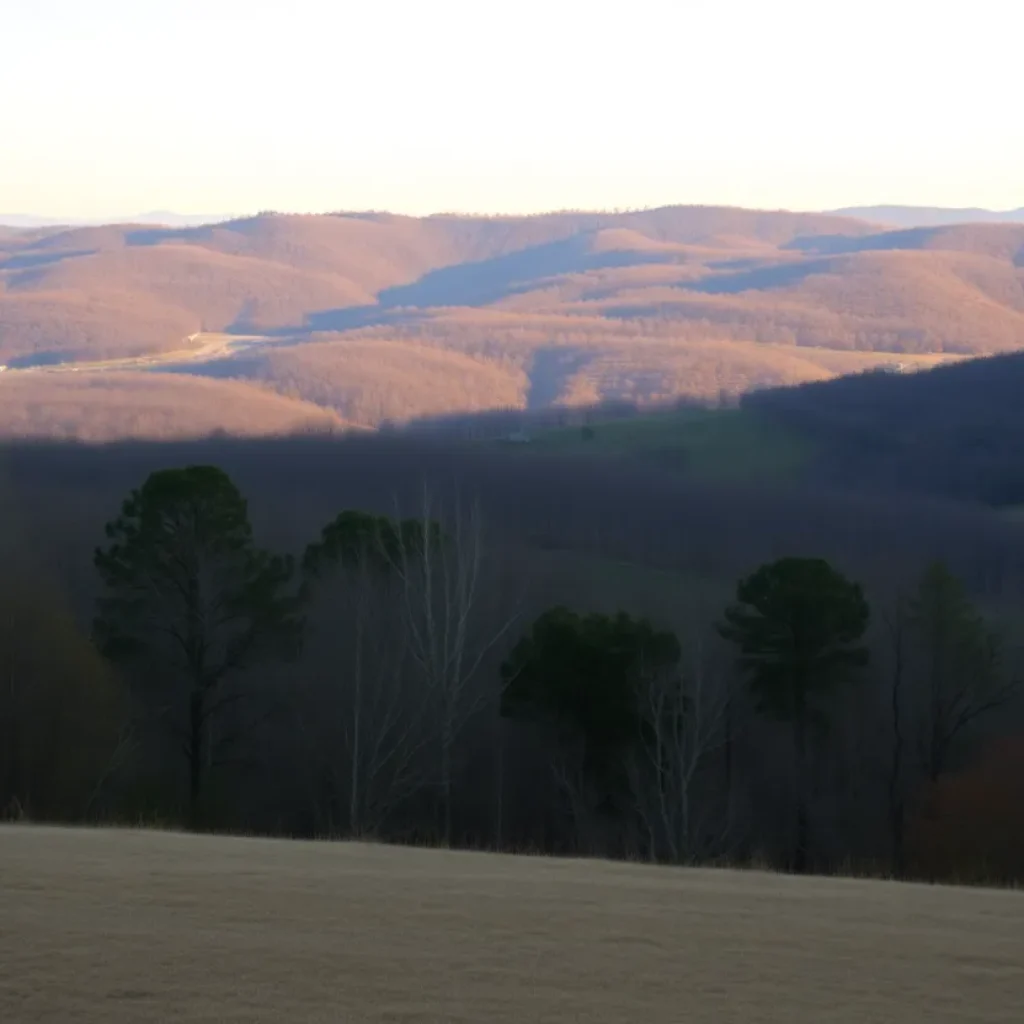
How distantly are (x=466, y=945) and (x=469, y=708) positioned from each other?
76.5 feet

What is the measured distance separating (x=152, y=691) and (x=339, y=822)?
6181mm

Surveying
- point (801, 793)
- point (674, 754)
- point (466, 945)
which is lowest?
point (801, 793)

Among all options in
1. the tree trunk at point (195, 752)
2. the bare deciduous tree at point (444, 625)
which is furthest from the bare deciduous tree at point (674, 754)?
the tree trunk at point (195, 752)

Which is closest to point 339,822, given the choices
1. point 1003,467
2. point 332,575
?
point 332,575

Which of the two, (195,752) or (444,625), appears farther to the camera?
(444,625)

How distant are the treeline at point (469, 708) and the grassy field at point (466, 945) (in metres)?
9.85

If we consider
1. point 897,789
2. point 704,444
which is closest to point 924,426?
point 704,444

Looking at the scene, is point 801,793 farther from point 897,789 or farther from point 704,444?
point 704,444

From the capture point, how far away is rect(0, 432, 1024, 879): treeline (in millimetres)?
30016

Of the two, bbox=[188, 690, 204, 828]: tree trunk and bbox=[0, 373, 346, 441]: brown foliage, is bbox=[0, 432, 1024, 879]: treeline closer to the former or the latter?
bbox=[188, 690, 204, 828]: tree trunk

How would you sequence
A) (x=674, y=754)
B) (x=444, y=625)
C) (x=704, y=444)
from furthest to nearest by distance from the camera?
(x=704, y=444)
(x=444, y=625)
(x=674, y=754)

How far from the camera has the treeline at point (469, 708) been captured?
1182 inches

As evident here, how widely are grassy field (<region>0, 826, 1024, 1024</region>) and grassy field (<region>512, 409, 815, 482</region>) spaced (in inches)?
3715

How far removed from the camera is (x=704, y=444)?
117625mm
